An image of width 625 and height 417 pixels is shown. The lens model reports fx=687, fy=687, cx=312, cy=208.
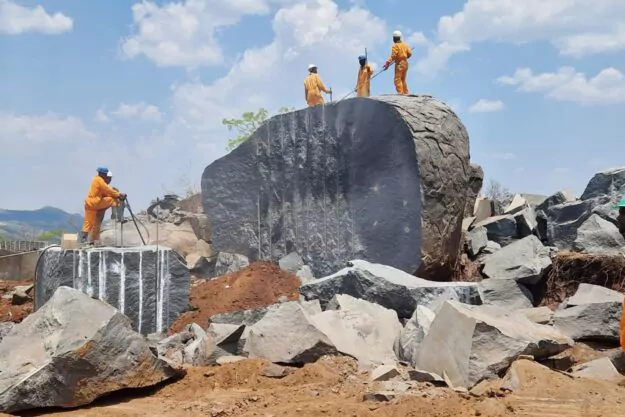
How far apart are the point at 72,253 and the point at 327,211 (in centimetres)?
384

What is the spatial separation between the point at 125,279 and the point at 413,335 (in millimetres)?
3299

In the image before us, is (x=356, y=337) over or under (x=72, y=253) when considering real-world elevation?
under

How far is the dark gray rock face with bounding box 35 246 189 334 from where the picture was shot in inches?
287

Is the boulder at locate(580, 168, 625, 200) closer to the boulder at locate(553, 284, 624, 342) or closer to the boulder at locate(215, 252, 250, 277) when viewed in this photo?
the boulder at locate(553, 284, 624, 342)

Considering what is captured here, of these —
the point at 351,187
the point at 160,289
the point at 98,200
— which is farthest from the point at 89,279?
the point at 351,187

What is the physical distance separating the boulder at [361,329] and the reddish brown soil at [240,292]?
69.3 inches

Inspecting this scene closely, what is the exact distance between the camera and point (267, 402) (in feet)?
15.5

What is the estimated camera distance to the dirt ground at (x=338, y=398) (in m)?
4.41

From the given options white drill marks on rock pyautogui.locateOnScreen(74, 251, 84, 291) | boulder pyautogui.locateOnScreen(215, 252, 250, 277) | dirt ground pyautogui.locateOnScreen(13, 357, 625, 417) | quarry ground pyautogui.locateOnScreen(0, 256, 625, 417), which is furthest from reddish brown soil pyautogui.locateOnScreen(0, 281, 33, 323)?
dirt ground pyautogui.locateOnScreen(13, 357, 625, 417)

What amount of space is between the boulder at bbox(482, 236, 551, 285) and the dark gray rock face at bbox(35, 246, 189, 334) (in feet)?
13.1

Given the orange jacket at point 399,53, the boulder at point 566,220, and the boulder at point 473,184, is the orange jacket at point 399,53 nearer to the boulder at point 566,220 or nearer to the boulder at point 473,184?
the boulder at point 473,184

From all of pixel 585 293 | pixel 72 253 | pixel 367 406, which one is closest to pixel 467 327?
pixel 367 406

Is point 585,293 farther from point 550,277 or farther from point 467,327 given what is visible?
point 467,327

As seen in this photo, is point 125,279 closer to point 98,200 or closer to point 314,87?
point 98,200
